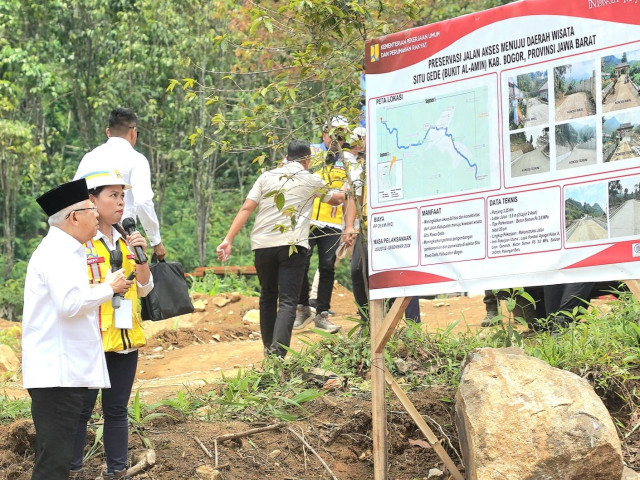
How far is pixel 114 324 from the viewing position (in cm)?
529

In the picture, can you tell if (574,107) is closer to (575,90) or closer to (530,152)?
(575,90)

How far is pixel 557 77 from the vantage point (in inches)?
182

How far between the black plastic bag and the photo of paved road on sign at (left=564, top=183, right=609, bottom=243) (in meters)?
2.32

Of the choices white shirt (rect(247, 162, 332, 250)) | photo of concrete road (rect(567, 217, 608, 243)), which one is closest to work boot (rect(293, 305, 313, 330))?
white shirt (rect(247, 162, 332, 250))

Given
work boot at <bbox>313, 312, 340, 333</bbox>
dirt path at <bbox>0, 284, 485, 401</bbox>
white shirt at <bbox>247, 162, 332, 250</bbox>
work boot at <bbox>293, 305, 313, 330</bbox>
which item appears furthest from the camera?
→ work boot at <bbox>293, 305, 313, 330</bbox>

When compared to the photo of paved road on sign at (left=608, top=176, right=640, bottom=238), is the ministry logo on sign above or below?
above

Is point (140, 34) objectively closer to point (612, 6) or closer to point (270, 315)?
point (270, 315)

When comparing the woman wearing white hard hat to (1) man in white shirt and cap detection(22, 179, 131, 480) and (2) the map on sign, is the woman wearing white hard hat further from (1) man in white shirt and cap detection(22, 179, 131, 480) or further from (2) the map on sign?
(2) the map on sign

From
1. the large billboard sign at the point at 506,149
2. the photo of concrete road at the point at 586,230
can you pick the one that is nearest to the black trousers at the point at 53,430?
the large billboard sign at the point at 506,149

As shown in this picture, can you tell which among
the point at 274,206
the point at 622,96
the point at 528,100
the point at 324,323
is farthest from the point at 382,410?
the point at 324,323

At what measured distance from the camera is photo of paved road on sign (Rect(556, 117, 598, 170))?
14.8 feet

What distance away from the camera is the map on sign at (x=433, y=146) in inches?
193

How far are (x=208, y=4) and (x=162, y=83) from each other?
1923 mm

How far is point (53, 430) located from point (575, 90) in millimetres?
2916
